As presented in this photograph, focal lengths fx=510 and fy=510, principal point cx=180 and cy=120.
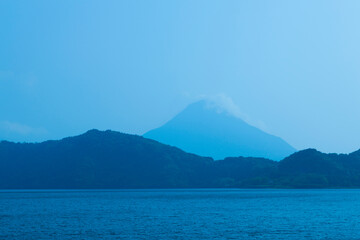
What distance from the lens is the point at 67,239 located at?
195 ft

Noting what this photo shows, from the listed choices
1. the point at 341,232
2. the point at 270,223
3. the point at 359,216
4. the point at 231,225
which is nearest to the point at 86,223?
the point at 231,225

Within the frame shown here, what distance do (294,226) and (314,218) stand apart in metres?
15.0

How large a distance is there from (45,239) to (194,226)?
2257 centimetres

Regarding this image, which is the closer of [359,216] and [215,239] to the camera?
[215,239]

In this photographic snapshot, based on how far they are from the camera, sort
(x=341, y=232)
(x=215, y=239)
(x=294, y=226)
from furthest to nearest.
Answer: (x=294, y=226), (x=341, y=232), (x=215, y=239)

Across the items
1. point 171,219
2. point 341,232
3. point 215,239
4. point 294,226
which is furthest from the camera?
point 171,219

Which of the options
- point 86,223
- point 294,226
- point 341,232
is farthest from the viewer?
point 86,223

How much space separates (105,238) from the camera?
60219mm

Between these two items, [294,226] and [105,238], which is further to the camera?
[294,226]

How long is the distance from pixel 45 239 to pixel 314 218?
47.0 meters

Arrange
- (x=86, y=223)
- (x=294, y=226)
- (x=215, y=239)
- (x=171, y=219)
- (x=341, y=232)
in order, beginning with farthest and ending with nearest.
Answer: (x=171, y=219) → (x=86, y=223) → (x=294, y=226) → (x=341, y=232) → (x=215, y=239)

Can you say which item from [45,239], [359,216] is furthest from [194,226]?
[359,216]

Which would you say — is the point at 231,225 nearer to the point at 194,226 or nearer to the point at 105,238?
the point at 194,226

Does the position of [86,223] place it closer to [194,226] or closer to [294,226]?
[194,226]
